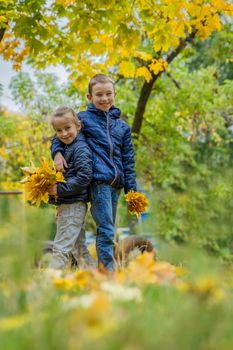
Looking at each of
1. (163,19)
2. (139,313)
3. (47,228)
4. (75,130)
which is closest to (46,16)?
(163,19)

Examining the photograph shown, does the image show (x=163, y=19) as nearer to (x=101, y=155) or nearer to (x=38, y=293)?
(x=101, y=155)

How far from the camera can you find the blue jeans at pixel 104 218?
4.51 m

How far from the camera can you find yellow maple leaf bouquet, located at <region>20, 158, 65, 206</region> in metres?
4.33

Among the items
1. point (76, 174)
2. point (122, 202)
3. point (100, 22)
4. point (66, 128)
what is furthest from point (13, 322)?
point (122, 202)

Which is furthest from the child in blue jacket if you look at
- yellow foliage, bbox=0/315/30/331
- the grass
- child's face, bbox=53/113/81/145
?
yellow foliage, bbox=0/315/30/331

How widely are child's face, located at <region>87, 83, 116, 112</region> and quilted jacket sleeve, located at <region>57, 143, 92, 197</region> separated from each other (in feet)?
1.33

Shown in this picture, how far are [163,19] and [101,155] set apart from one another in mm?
2244

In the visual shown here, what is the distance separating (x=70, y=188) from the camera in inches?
173

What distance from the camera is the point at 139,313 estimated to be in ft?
5.68

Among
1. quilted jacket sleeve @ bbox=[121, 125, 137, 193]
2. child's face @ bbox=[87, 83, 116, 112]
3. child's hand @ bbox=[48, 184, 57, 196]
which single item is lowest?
child's hand @ bbox=[48, 184, 57, 196]

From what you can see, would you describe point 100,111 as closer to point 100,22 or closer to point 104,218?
point 104,218

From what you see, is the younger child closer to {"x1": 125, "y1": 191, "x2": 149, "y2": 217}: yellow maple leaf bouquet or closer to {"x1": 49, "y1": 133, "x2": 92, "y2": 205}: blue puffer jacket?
{"x1": 49, "y1": 133, "x2": 92, "y2": 205}: blue puffer jacket

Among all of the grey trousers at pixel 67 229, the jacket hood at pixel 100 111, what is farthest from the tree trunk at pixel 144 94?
the grey trousers at pixel 67 229

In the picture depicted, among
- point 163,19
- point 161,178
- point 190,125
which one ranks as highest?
point 163,19
